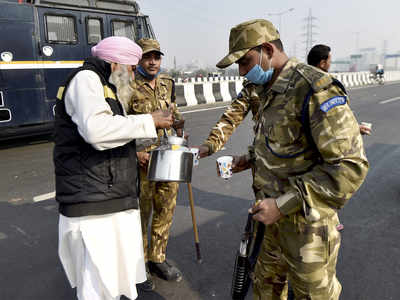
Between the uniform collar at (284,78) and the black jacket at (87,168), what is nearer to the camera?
the uniform collar at (284,78)

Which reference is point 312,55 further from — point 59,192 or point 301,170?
point 59,192

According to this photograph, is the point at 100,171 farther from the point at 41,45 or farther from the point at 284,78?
the point at 41,45

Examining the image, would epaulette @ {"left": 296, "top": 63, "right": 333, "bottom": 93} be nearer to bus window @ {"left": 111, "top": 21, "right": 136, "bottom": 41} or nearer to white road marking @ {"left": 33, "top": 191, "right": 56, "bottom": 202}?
white road marking @ {"left": 33, "top": 191, "right": 56, "bottom": 202}

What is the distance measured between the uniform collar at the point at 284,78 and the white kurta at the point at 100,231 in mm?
713

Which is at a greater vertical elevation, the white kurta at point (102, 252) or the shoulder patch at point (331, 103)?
the shoulder patch at point (331, 103)

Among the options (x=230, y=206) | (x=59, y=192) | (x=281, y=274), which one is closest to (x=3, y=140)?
(x=230, y=206)

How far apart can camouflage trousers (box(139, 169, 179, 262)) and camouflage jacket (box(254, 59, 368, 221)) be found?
1.36 metres

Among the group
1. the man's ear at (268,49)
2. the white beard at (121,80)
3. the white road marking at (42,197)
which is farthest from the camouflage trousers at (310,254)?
the white road marking at (42,197)

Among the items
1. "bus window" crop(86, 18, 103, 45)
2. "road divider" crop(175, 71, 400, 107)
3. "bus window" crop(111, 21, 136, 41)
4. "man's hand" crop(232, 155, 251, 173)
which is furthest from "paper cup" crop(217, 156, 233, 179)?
"road divider" crop(175, 71, 400, 107)

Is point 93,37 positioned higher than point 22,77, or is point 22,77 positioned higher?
point 93,37

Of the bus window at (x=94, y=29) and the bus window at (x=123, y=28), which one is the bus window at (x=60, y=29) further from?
the bus window at (x=123, y=28)

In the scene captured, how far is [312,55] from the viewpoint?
11.6 ft

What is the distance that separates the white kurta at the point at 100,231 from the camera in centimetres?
179

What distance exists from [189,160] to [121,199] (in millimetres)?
535
